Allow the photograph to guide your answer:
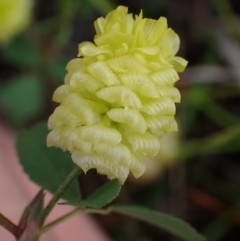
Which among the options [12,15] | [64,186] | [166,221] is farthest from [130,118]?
[12,15]

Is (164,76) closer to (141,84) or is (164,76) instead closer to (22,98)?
(141,84)

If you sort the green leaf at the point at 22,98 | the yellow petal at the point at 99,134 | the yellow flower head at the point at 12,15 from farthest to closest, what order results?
1. the green leaf at the point at 22,98
2. the yellow flower head at the point at 12,15
3. the yellow petal at the point at 99,134

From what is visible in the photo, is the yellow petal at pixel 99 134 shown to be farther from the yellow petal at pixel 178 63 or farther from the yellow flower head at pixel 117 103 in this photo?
the yellow petal at pixel 178 63

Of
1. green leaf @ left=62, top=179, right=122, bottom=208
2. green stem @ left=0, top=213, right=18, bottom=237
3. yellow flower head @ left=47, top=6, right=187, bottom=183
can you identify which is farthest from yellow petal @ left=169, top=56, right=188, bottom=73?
green stem @ left=0, top=213, right=18, bottom=237

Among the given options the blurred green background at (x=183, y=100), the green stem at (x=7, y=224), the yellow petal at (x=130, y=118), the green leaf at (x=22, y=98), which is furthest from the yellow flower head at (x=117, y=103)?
the green leaf at (x=22, y=98)

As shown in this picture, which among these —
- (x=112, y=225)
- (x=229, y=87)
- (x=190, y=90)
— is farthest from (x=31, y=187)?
(x=229, y=87)

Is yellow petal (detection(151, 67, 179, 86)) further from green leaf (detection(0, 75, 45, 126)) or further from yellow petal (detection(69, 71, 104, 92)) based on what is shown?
green leaf (detection(0, 75, 45, 126))

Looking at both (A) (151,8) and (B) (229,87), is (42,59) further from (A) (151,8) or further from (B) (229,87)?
(B) (229,87)
